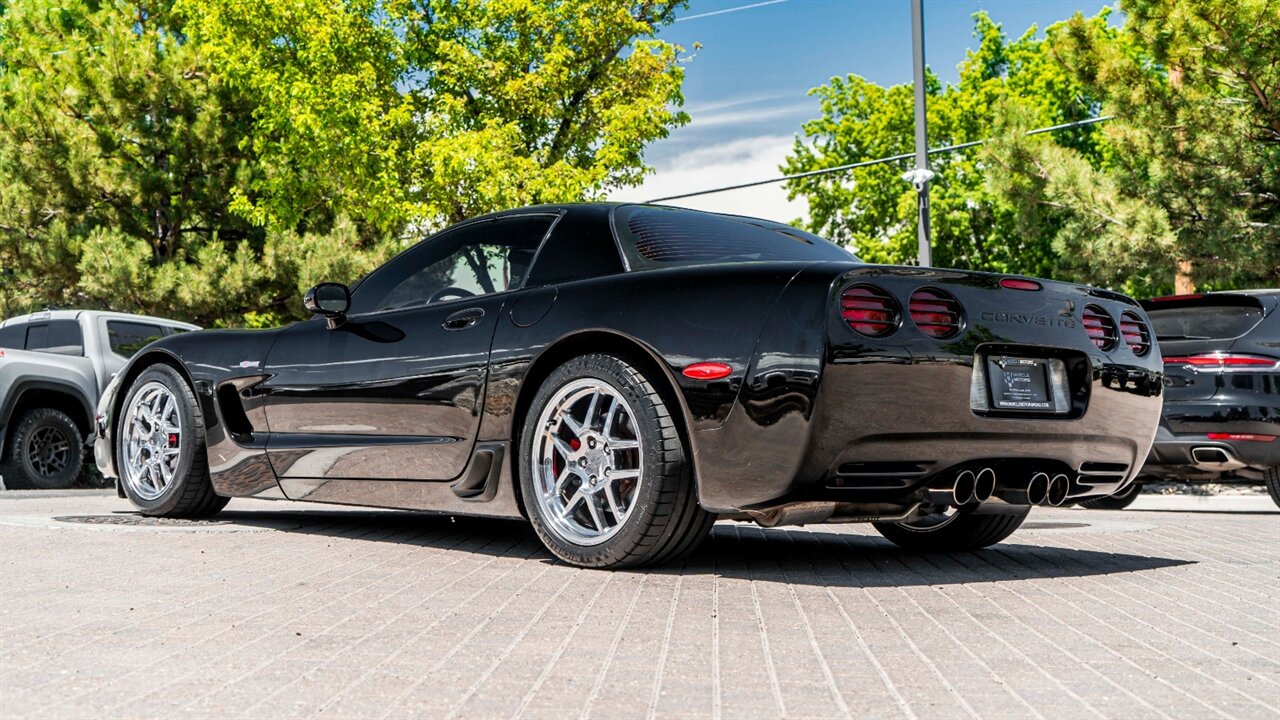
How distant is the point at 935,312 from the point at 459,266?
232 cm

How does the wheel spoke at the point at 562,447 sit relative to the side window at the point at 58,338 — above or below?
below

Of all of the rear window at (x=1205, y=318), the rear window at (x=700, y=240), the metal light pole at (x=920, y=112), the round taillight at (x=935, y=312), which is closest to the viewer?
the round taillight at (x=935, y=312)

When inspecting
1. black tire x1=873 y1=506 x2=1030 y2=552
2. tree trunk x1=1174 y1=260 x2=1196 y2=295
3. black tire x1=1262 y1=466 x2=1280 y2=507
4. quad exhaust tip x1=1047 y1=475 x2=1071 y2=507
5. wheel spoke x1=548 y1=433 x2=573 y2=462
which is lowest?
black tire x1=1262 y1=466 x2=1280 y2=507

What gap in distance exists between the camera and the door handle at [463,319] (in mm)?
5465

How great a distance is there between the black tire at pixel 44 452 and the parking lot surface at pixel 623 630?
21.5 feet

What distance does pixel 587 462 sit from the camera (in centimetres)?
495

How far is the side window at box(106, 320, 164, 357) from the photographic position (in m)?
12.8

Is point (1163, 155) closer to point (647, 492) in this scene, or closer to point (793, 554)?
point (793, 554)

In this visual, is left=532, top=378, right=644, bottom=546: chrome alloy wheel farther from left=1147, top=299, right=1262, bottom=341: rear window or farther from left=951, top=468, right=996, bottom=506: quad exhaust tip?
left=1147, top=299, right=1262, bottom=341: rear window

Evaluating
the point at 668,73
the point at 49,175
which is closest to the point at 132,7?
the point at 49,175

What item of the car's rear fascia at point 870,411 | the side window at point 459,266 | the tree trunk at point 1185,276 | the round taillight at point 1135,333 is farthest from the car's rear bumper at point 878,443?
the tree trunk at point 1185,276

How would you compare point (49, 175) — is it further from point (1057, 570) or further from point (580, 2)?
point (1057, 570)

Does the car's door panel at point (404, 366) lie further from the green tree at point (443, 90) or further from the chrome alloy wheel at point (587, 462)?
the green tree at point (443, 90)

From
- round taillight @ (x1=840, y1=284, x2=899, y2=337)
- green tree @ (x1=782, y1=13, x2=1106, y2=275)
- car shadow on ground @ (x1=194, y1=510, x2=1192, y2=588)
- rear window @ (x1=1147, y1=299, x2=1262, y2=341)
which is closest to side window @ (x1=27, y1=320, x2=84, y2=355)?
car shadow on ground @ (x1=194, y1=510, x2=1192, y2=588)
